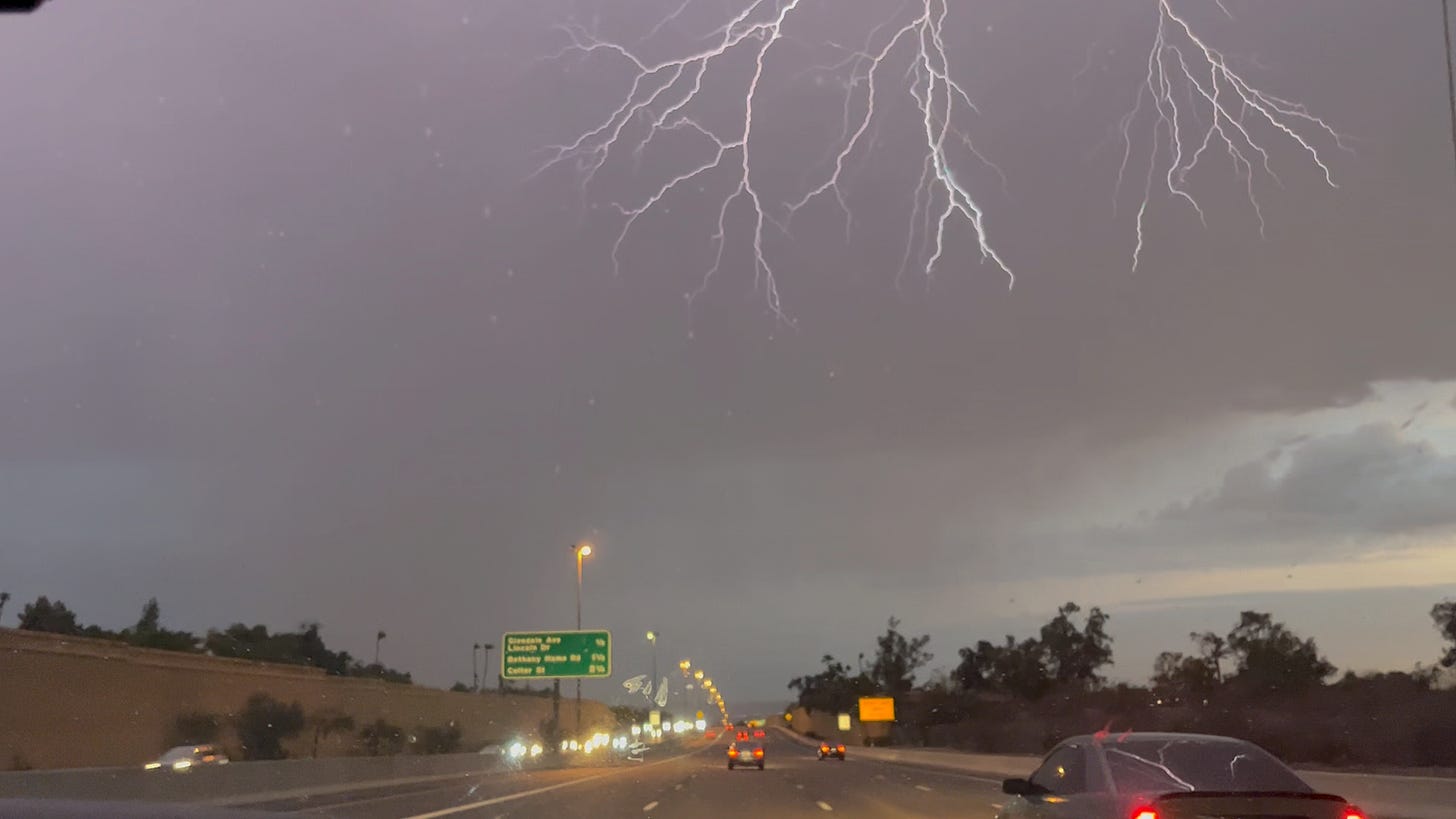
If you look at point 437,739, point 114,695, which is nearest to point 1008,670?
point 437,739

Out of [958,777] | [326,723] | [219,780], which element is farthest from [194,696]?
[958,777]

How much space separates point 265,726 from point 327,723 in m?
7.15

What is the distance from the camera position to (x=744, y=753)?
5241 centimetres

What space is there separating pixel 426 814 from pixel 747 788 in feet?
43.0

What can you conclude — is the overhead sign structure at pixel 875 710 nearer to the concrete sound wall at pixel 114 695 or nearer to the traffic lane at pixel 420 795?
the concrete sound wall at pixel 114 695

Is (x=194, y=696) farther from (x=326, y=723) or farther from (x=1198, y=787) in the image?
(x=1198, y=787)

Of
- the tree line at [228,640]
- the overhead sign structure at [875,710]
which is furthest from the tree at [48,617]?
the overhead sign structure at [875,710]

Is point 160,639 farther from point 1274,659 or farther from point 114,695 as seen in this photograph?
point 1274,659

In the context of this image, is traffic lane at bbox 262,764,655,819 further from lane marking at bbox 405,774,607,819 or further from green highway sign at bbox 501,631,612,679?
green highway sign at bbox 501,631,612,679

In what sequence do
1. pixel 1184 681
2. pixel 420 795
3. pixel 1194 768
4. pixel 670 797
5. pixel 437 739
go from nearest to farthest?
pixel 1194 768, pixel 670 797, pixel 420 795, pixel 437 739, pixel 1184 681

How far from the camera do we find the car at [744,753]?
52.2 m

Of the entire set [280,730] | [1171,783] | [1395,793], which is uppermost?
[280,730]

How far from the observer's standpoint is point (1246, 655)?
333 feet

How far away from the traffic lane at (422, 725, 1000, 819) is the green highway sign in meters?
10.8
